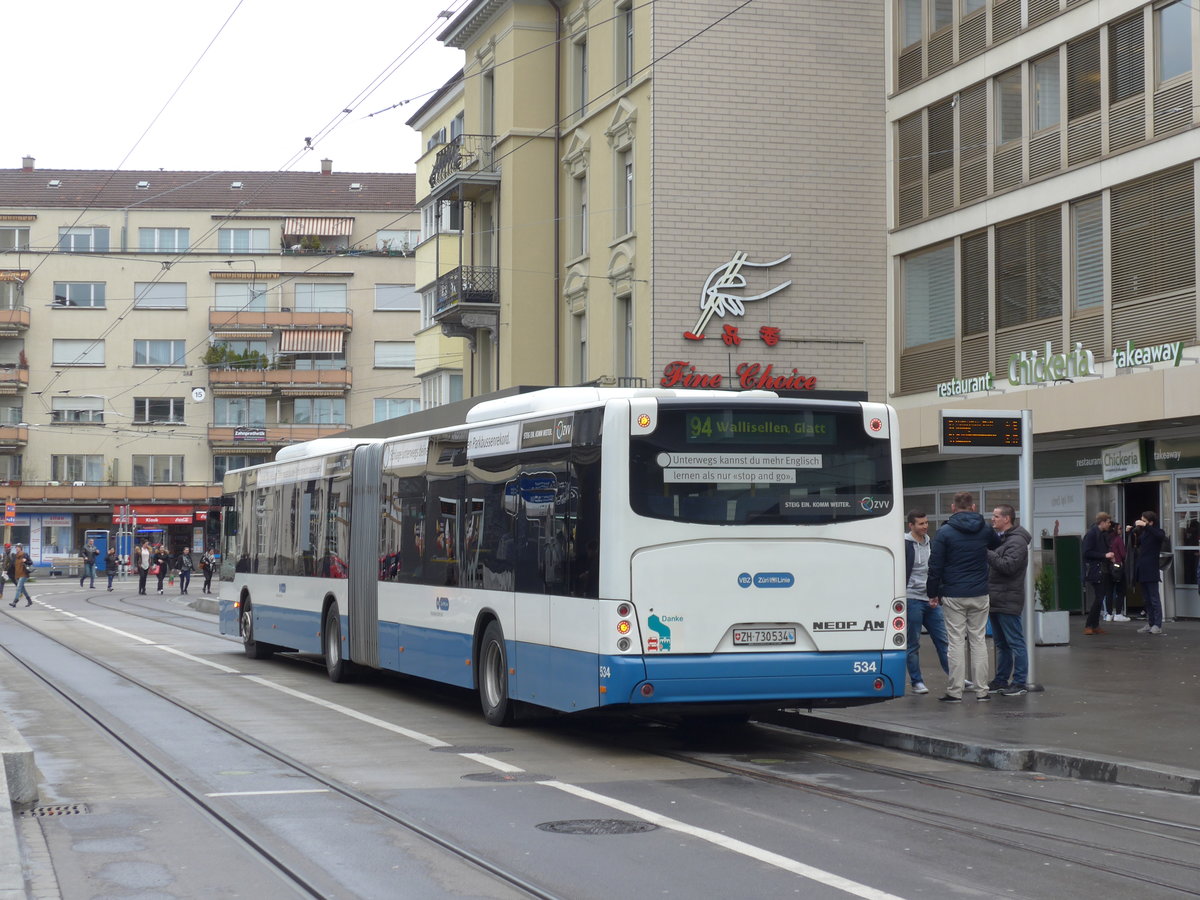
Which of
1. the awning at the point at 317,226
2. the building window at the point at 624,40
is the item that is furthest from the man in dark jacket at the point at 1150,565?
the awning at the point at 317,226

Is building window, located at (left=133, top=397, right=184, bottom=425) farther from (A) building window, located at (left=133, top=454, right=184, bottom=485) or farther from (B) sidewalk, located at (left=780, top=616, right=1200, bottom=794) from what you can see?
(B) sidewalk, located at (left=780, top=616, right=1200, bottom=794)

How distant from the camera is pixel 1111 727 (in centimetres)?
1287

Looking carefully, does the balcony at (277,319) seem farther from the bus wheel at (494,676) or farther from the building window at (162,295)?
the bus wheel at (494,676)

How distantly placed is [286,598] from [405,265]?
6221cm

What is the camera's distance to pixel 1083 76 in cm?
2684

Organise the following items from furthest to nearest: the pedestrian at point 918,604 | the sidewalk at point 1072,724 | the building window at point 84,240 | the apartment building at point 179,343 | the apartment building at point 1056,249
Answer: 1. the building window at point 84,240
2. the apartment building at point 179,343
3. the apartment building at point 1056,249
4. the pedestrian at point 918,604
5. the sidewalk at point 1072,724

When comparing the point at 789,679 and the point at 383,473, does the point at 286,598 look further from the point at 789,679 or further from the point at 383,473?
the point at 789,679

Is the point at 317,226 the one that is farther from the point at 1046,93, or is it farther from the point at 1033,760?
the point at 1033,760

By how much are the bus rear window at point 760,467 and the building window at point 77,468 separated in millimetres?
73539

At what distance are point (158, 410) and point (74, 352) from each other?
4.98 metres

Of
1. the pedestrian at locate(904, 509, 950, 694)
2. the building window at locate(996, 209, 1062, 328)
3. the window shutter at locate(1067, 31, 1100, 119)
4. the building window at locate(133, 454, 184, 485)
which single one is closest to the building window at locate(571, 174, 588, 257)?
the building window at locate(996, 209, 1062, 328)

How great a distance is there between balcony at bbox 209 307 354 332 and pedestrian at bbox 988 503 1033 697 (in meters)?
69.2

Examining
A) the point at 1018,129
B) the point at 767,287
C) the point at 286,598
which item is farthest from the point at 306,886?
the point at 767,287

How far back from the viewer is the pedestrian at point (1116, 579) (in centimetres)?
2519
